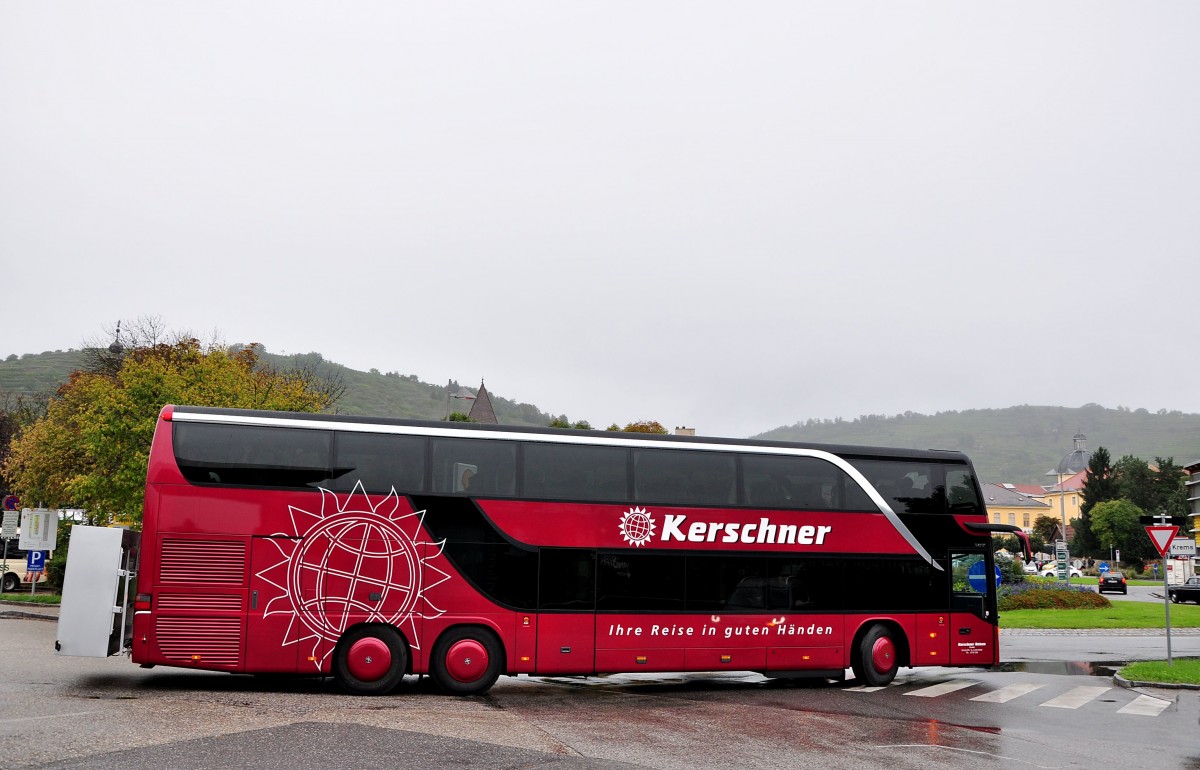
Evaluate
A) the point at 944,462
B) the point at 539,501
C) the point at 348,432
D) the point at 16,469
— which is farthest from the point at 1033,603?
the point at 16,469

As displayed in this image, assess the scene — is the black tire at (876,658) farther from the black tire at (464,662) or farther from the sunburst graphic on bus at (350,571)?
the sunburst graphic on bus at (350,571)

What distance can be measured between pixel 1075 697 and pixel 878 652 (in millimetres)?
3202

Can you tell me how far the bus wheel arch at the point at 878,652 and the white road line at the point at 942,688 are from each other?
1.94 feet

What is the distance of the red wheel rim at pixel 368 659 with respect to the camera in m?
14.7

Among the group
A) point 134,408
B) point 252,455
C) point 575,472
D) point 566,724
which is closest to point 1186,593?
point 575,472

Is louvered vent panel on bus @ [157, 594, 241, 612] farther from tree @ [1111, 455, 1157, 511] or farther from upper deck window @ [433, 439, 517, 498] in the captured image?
tree @ [1111, 455, 1157, 511]

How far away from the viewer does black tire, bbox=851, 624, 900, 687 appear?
56.7ft

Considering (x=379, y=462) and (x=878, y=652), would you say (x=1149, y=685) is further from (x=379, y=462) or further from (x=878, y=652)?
(x=379, y=462)

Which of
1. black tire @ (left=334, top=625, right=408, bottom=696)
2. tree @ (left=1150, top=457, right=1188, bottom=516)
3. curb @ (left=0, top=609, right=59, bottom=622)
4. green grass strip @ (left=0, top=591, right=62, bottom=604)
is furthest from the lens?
tree @ (left=1150, top=457, right=1188, bottom=516)

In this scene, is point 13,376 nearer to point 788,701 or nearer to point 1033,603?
point 1033,603

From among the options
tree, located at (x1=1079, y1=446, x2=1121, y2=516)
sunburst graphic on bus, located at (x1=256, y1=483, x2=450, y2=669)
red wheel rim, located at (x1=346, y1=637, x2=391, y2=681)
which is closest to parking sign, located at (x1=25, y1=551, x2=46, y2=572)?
sunburst graphic on bus, located at (x1=256, y1=483, x2=450, y2=669)

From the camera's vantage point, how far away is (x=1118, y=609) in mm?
38656

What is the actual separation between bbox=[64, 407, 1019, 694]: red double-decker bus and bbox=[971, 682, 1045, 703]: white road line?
1.29 m

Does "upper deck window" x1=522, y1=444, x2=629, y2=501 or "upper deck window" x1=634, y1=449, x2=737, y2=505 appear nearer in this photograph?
"upper deck window" x1=522, y1=444, x2=629, y2=501
